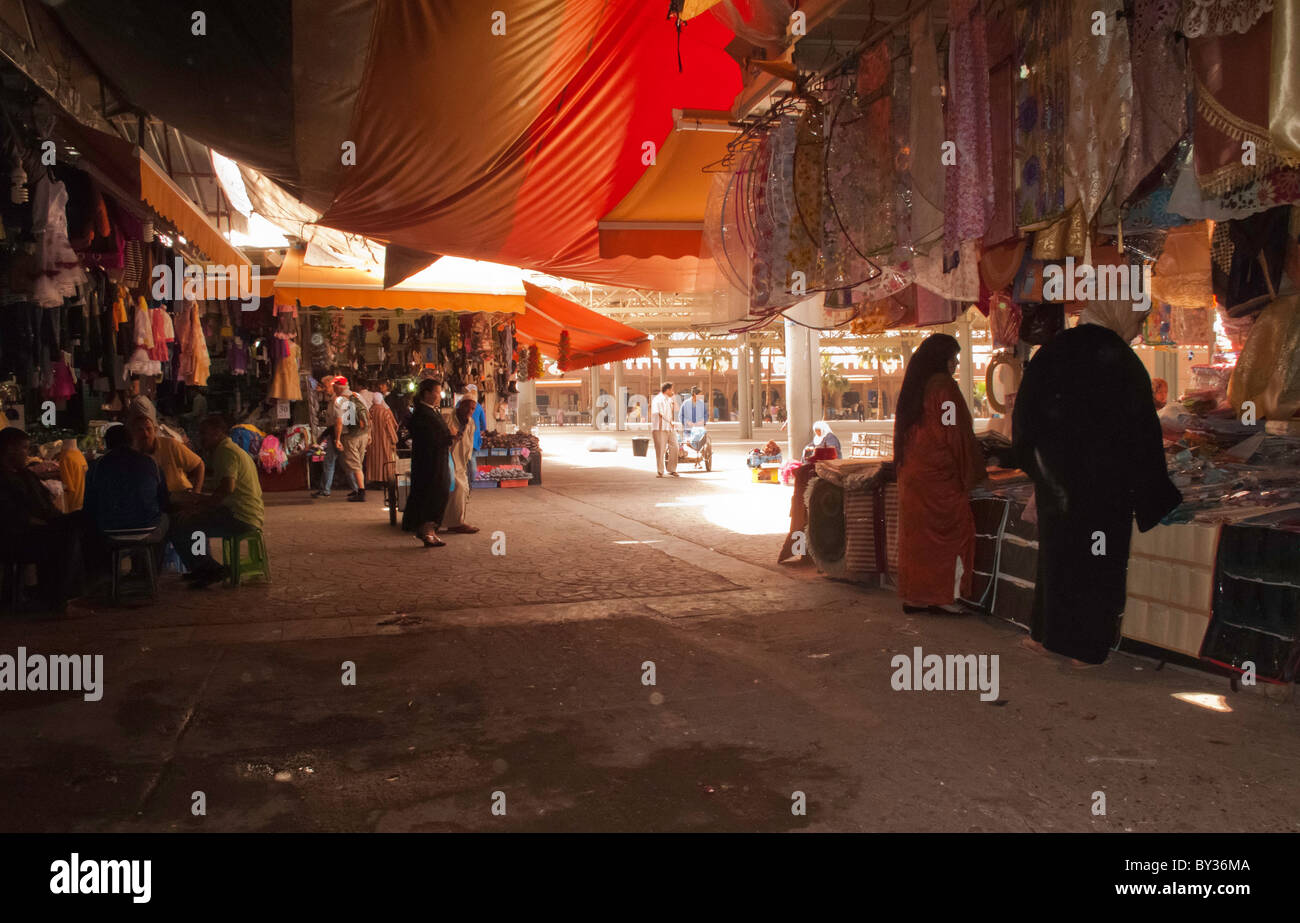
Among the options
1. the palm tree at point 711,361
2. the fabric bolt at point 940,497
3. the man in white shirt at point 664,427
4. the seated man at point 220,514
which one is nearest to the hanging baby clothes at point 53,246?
the seated man at point 220,514

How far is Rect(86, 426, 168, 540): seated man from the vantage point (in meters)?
6.60

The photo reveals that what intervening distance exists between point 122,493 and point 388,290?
243 inches

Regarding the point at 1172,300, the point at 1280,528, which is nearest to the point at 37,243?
the point at 1280,528

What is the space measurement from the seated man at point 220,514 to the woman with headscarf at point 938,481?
187 inches

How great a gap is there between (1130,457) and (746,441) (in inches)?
1092

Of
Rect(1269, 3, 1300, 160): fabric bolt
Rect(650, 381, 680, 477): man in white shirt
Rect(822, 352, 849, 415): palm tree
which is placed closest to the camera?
Rect(1269, 3, 1300, 160): fabric bolt

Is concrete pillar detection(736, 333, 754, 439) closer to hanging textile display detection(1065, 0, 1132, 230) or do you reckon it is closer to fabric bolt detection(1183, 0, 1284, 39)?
hanging textile display detection(1065, 0, 1132, 230)

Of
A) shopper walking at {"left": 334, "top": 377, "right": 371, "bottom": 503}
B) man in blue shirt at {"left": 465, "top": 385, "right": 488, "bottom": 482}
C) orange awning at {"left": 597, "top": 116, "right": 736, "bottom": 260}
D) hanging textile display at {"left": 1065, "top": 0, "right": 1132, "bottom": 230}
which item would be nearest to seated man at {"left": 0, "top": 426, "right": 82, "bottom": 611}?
orange awning at {"left": 597, "top": 116, "right": 736, "bottom": 260}

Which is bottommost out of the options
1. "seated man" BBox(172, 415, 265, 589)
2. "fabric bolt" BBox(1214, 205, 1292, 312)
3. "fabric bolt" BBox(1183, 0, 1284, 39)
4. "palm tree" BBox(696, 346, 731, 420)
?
"seated man" BBox(172, 415, 265, 589)

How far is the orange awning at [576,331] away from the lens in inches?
606

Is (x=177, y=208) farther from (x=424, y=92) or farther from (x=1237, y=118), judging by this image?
(x=1237, y=118)

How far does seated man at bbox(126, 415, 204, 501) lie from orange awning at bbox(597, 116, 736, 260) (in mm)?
3736

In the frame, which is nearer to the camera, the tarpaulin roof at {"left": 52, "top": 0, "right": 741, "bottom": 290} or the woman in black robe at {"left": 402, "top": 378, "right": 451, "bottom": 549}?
the tarpaulin roof at {"left": 52, "top": 0, "right": 741, "bottom": 290}

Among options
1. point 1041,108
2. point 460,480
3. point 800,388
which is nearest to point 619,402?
point 800,388
